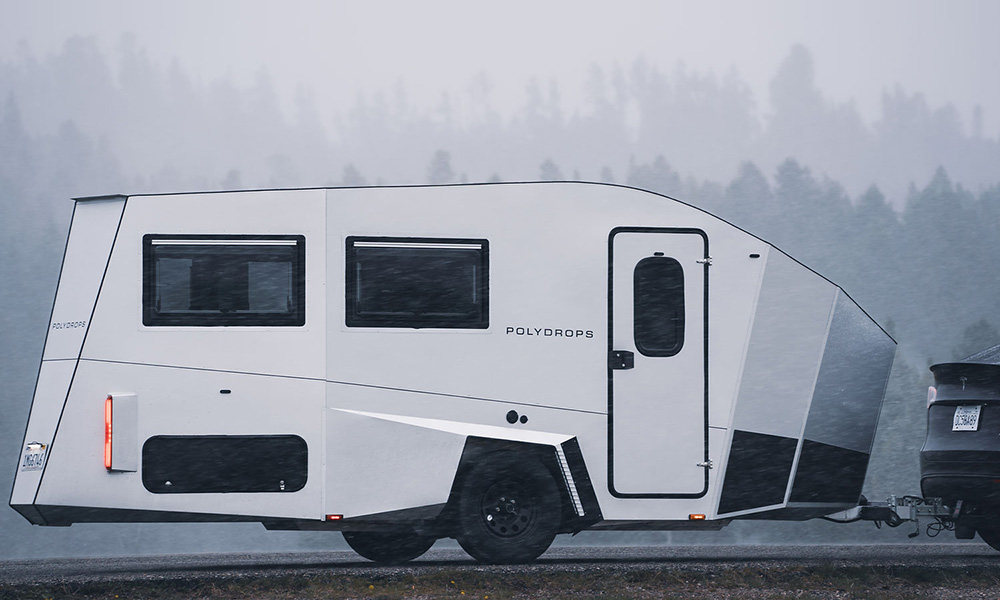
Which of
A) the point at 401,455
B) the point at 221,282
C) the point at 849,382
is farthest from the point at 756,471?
the point at 221,282

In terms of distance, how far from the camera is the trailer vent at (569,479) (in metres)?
8.67

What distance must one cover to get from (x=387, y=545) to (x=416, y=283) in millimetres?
2512

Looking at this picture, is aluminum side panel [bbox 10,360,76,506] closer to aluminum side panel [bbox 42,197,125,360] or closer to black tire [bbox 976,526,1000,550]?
aluminum side panel [bbox 42,197,125,360]

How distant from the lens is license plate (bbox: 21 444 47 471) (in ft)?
27.3

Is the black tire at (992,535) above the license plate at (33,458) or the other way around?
the other way around

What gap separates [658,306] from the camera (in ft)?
29.2

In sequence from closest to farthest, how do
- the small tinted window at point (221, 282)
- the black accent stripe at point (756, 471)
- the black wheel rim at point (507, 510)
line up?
the small tinted window at point (221, 282), the black wheel rim at point (507, 510), the black accent stripe at point (756, 471)

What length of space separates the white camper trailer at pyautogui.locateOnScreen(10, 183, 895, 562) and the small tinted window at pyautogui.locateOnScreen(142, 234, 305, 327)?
2 centimetres

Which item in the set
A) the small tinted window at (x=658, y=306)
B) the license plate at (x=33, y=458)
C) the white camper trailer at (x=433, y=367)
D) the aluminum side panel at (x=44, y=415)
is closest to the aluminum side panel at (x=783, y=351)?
the white camper trailer at (x=433, y=367)

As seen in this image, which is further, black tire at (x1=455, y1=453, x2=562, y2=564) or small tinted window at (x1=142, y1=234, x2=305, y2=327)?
black tire at (x1=455, y1=453, x2=562, y2=564)

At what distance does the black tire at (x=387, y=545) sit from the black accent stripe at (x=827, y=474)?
3124 millimetres

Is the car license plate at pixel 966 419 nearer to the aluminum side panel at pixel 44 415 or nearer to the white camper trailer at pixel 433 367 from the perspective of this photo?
the white camper trailer at pixel 433 367

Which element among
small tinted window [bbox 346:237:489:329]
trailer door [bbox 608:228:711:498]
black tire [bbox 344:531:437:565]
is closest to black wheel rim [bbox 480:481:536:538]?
trailer door [bbox 608:228:711:498]

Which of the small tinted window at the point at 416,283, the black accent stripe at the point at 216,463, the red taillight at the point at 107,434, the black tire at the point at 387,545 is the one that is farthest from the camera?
the black tire at the point at 387,545
